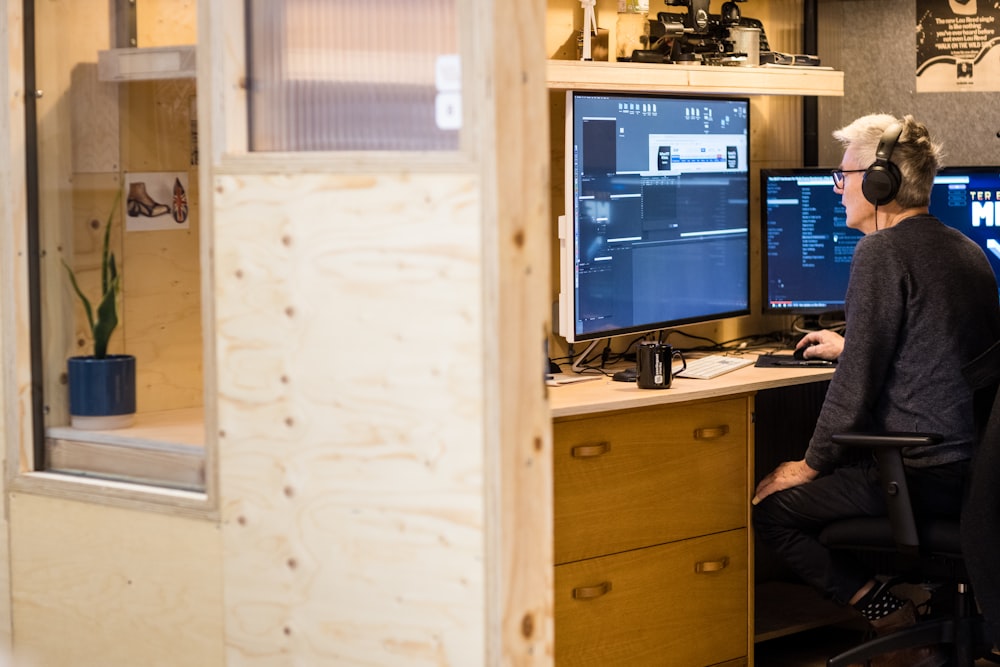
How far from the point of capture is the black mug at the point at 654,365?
3258mm

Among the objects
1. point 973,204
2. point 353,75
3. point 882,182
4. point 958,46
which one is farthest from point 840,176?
point 353,75

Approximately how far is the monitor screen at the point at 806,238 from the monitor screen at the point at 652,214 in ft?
0.26

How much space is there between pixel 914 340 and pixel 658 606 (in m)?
0.82

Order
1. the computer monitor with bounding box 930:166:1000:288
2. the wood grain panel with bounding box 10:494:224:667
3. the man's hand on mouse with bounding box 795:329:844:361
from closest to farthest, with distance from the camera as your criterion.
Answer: the wood grain panel with bounding box 10:494:224:667 < the man's hand on mouse with bounding box 795:329:844:361 < the computer monitor with bounding box 930:166:1000:288

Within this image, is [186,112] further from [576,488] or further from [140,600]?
[576,488]

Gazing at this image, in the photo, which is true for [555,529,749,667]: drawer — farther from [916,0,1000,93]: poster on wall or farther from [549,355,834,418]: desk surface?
[916,0,1000,93]: poster on wall

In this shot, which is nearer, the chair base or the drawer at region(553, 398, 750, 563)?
the drawer at region(553, 398, 750, 563)

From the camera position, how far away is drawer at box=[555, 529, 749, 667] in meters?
3.09

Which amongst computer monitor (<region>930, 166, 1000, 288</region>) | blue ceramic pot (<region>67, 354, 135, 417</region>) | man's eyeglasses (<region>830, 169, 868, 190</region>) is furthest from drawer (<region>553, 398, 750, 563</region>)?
computer monitor (<region>930, 166, 1000, 288</region>)

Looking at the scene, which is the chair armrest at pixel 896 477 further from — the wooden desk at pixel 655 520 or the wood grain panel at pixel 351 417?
the wood grain panel at pixel 351 417

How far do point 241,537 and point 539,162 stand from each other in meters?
0.84

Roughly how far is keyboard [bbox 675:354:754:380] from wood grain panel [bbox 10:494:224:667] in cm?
137

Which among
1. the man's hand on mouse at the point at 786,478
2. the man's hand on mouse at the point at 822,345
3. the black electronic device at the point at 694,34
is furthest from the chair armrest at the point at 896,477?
the black electronic device at the point at 694,34

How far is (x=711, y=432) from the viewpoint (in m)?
3.33
